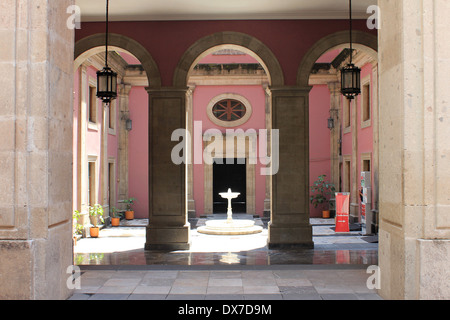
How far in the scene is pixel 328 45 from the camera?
9.62 meters

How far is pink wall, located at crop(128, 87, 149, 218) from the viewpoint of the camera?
16.9 m

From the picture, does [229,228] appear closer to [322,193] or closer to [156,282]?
[322,193]

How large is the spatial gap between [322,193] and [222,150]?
14.0ft

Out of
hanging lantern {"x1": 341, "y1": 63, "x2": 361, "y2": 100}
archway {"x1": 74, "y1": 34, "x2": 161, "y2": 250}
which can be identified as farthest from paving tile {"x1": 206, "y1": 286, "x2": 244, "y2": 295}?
archway {"x1": 74, "y1": 34, "x2": 161, "y2": 250}

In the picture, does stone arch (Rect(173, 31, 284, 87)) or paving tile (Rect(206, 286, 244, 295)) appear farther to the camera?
stone arch (Rect(173, 31, 284, 87))

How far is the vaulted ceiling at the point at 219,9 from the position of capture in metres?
8.91

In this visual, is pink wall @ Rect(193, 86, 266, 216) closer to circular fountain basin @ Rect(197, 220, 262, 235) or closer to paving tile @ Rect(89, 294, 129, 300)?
circular fountain basin @ Rect(197, 220, 262, 235)

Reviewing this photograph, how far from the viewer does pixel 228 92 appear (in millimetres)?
17234

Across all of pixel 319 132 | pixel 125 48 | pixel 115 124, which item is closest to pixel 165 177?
pixel 125 48

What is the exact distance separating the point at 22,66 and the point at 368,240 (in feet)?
30.0

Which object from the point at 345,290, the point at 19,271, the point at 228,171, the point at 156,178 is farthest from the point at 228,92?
the point at 19,271

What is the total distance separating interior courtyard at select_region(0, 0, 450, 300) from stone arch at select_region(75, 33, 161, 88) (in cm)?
3
